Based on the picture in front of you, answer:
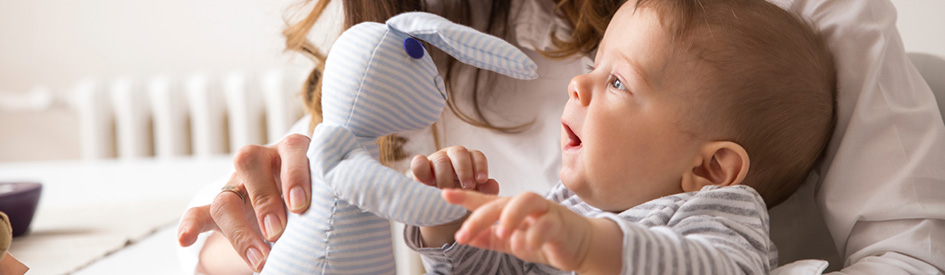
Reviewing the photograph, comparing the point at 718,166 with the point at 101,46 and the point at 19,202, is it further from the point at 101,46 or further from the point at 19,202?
the point at 101,46

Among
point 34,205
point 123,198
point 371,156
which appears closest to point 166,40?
point 123,198

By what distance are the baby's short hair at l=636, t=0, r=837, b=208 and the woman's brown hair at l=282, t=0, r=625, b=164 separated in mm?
236

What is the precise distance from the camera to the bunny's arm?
1.58ft

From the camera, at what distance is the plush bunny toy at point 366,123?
51cm

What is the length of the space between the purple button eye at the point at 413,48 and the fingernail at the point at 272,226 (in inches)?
6.8

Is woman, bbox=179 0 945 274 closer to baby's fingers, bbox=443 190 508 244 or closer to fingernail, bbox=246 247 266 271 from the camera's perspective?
fingernail, bbox=246 247 266 271

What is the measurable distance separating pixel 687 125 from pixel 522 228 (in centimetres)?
27

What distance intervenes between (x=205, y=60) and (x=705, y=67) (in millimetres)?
2073

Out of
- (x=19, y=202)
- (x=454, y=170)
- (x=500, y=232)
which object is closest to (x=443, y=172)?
(x=454, y=170)

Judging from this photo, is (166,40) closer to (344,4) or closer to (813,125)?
(344,4)

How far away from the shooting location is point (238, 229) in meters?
0.64

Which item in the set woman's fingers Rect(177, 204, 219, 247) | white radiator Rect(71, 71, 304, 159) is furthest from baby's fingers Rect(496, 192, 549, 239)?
white radiator Rect(71, 71, 304, 159)

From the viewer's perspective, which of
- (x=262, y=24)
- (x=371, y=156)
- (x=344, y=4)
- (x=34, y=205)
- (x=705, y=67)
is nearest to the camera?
(x=371, y=156)

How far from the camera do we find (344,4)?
0.90m
